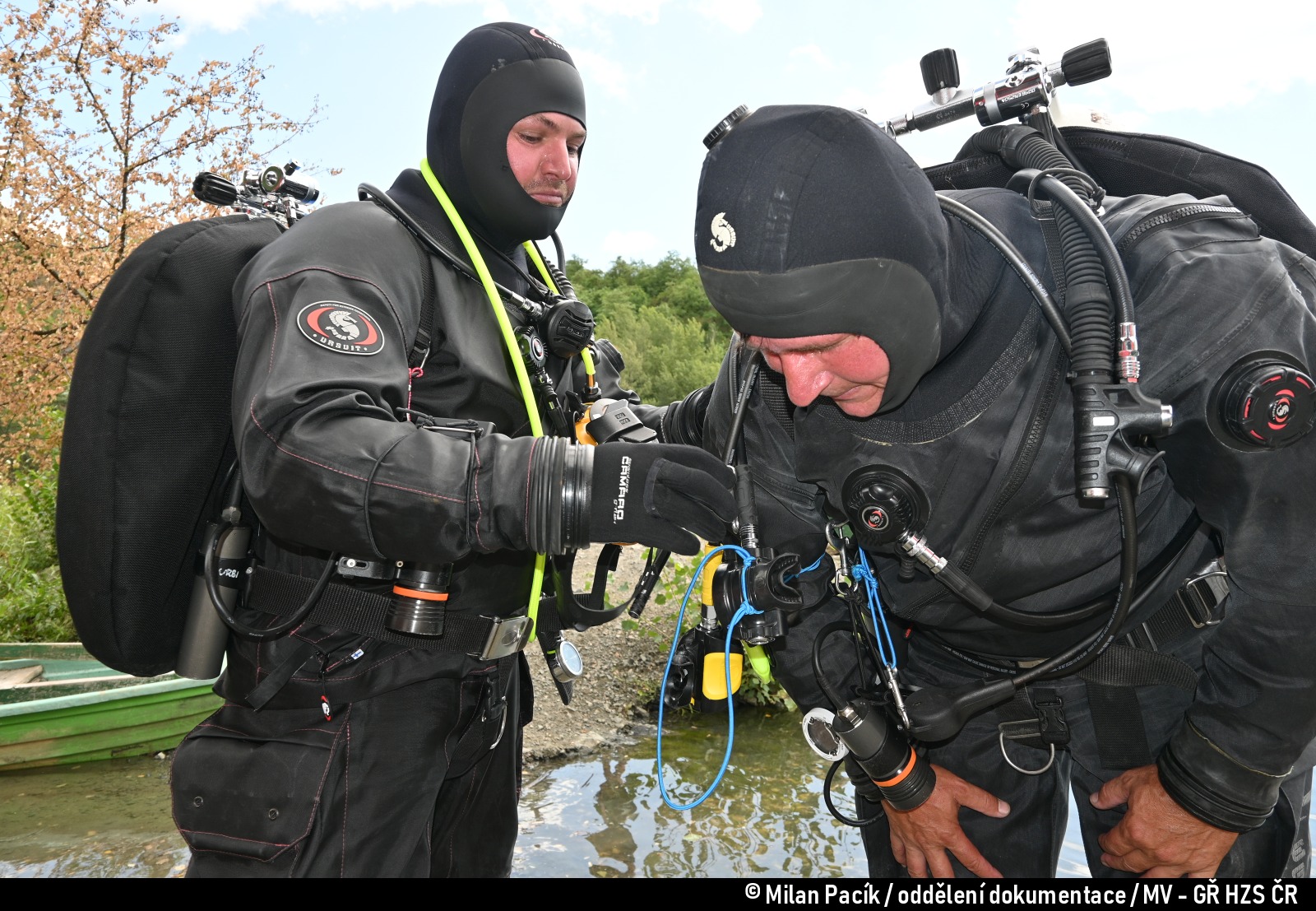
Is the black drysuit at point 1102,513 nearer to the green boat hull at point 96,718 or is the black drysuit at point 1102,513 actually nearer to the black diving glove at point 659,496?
the black diving glove at point 659,496

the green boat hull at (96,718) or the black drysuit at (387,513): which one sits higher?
the black drysuit at (387,513)

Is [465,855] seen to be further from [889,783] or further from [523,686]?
[889,783]

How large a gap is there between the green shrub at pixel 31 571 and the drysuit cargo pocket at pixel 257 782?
4889 mm

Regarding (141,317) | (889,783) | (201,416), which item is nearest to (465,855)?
(889,783)

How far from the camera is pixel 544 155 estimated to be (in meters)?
2.83

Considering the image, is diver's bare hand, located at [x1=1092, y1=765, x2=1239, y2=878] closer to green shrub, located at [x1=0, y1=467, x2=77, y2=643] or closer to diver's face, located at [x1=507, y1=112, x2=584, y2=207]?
diver's face, located at [x1=507, y1=112, x2=584, y2=207]

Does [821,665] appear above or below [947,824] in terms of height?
above

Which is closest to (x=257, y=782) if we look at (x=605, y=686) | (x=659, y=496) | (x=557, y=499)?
(x=557, y=499)

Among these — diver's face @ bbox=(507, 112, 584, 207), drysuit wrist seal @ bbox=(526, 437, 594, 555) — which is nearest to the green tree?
diver's face @ bbox=(507, 112, 584, 207)

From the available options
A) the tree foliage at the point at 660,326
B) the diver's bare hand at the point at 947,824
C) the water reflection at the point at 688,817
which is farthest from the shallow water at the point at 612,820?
the tree foliage at the point at 660,326

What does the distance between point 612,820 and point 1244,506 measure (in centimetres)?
357

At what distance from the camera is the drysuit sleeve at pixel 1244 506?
5.72 ft

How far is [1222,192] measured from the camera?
211 cm

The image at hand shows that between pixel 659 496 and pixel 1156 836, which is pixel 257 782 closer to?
pixel 659 496
